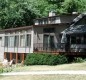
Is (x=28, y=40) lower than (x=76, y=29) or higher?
lower

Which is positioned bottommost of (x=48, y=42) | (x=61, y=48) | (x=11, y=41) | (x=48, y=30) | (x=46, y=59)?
(x=46, y=59)

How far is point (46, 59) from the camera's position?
131 feet

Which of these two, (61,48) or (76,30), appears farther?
(76,30)

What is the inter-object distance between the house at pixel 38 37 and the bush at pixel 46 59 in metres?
3.45

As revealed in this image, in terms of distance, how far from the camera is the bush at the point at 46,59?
129 feet

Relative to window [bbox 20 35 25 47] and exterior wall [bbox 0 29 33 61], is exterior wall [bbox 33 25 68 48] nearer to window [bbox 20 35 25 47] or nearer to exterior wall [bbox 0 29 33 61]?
exterior wall [bbox 0 29 33 61]

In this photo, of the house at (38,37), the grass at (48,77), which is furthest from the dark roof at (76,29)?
the grass at (48,77)

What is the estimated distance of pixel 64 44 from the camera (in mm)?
44250

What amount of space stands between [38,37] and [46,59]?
6821mm

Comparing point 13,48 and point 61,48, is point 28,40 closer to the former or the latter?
point 13,48

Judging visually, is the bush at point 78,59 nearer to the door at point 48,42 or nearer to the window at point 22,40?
the door at point 48,42

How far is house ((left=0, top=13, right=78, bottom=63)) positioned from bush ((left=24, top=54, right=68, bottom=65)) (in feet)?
11.3

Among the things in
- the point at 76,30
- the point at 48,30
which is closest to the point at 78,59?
the point at 76,30

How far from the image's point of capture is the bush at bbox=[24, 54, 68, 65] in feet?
129
